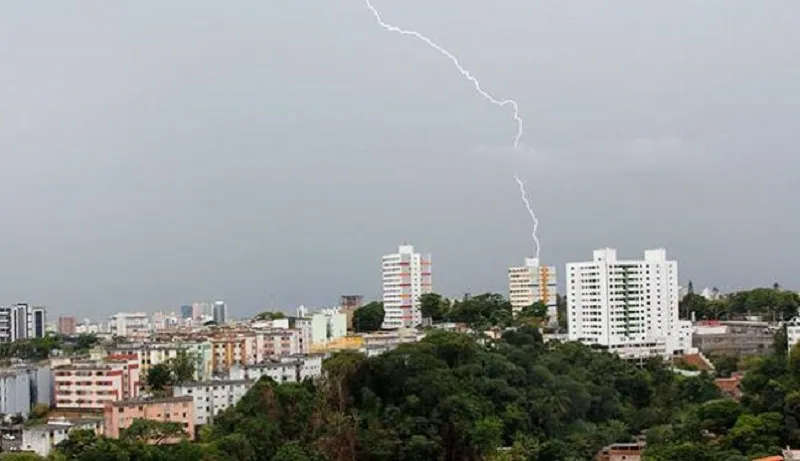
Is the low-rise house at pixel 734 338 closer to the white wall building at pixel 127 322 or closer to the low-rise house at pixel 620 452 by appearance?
the low-rise house at pixel 620 452

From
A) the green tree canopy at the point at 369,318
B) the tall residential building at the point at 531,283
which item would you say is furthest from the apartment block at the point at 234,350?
the tall residential building at the point at 531,283

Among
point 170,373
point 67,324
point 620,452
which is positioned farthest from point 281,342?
point 67,324

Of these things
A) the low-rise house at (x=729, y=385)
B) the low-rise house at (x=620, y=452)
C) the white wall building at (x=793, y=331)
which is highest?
the white wall building at (x=793, y=331)

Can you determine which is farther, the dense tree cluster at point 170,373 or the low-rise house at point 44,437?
the dense tree cluster at point 170,373

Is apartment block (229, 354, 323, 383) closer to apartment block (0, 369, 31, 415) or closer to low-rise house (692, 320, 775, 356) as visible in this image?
apartment block (0, 369, 31, 415)

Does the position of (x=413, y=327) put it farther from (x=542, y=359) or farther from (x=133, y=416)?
(x=133, y=416)
